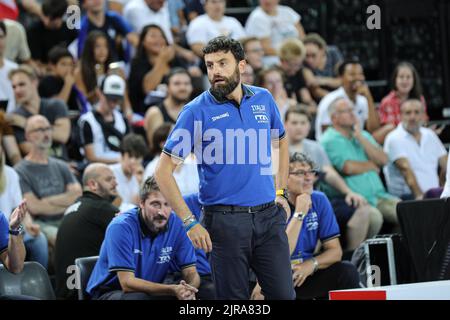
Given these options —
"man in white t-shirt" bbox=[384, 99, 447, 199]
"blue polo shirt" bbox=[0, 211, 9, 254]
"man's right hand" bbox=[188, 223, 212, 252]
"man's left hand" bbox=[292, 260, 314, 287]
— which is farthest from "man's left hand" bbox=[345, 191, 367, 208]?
"man's right hand" bbox=[188, 223, 212, 252]

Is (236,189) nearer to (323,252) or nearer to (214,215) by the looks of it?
(214,215)

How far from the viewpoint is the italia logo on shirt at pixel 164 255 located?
630 cm

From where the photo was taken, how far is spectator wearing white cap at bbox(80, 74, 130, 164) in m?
9.05

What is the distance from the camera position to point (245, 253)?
5.04 metres

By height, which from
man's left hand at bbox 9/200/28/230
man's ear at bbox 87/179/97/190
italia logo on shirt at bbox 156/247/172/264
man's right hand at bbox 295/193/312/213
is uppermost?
man's ear at bbox 87/179/97/190

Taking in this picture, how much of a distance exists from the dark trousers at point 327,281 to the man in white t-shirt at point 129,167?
2131mm

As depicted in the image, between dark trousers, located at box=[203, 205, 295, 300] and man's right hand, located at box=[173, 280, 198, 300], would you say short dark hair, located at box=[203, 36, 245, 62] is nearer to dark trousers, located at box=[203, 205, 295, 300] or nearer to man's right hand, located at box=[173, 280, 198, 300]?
dark trousers, located at box=[203, 205, 295, 300]

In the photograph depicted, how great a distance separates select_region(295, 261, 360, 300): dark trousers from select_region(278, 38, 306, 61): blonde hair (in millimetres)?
4208

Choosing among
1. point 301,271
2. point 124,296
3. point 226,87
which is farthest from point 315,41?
point 226,87

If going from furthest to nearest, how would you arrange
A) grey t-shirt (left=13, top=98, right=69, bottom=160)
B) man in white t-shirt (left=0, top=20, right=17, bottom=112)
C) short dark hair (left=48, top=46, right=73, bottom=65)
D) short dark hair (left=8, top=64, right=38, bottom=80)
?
short dark hair (left=48, top=46, right=73, bottom=65)
man in white t-shirt (left=0, top=20, right=17, bottom=112)
grey t-shirt (left=13, top=98, right=69, bottom=160)
short dark hair (left=8, top=64, right=38, bottom=80)

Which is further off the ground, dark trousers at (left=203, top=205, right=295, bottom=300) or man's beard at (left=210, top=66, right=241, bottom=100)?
man's beard at (left=210, top=66, right=241, bottom=100)

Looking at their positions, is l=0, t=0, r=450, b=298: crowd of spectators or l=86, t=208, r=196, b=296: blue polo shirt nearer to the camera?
l=86, t=208, r=196, b=296: blue polo shirt
